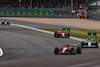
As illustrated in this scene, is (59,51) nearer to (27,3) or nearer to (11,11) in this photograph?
(11,11)

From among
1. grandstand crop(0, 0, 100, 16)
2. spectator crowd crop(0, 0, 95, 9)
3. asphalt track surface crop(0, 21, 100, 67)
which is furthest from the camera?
spectator crowd crop(0, 0, 95, 9)

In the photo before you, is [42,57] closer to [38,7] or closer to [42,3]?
[38,7]

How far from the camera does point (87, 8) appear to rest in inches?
2997

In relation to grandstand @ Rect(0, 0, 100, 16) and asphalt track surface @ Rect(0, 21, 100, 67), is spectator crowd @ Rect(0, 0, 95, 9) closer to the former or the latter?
grandstand @ Rect(0, 0, 100, 16)

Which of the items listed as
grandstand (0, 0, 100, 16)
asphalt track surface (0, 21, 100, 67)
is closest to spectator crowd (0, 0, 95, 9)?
grandstand (0, 0, 100, 16)

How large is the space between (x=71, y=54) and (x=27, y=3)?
66.9 metres

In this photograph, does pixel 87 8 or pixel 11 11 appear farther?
pixel 87 8

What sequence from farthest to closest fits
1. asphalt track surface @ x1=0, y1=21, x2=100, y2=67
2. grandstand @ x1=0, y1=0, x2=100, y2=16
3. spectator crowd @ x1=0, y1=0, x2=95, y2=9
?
1. spectator crowd @ x1=0, y1=0, x2=95, y2=9
2. grandstand @ x1=0, y1=0, x2=100, y2=16
3. asphalt track surface @ x1=0, y1=21, x2=100, y2=67

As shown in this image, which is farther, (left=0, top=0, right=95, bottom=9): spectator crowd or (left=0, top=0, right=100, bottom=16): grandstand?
(left=0, top=0, right=95, bottom=9): spectator crowd

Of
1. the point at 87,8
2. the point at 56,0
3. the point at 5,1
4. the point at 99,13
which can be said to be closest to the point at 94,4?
the point at 87,8

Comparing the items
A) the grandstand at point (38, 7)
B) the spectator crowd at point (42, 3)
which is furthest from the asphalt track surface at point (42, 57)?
the spectator crowd at point (42, 3)

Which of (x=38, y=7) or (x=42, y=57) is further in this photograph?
(x=38, y=7)

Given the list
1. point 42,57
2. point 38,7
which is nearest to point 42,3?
point 38,7

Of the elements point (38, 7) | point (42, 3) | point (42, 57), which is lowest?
point (42, 57)
